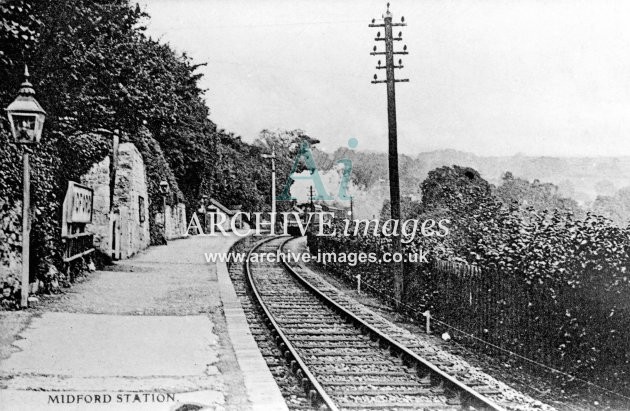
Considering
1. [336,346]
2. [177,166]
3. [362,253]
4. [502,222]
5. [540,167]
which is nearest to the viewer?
[336,346]

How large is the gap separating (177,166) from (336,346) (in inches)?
1016

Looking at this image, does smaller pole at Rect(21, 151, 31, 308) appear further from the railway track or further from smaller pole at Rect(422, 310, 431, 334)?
smaller pole at Rect(422, 310, 431, 334)

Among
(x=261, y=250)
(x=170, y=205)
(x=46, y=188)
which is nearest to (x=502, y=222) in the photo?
(x=46, y=188)

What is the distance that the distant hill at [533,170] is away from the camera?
14.7m

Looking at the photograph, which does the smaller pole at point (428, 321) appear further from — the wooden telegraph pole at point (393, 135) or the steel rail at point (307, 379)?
the steel rail at point (307, 379)

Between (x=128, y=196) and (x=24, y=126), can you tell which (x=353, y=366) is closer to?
(x=24, y=126)

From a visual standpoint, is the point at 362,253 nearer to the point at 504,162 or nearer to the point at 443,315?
the point at 443,315

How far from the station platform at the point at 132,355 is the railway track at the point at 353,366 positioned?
0.54 m

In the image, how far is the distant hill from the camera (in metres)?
14.7

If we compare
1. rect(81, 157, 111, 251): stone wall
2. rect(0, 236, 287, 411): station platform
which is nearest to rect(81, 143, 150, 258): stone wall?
rect(81, 157, 111, 251): stone wall

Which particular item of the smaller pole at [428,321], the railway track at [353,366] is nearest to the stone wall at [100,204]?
the railway track at [353,366]

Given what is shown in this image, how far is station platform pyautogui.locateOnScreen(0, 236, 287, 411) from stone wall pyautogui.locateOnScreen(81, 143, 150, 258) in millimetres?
3772

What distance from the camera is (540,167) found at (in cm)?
2119

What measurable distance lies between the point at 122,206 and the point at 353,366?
12.3 metres
